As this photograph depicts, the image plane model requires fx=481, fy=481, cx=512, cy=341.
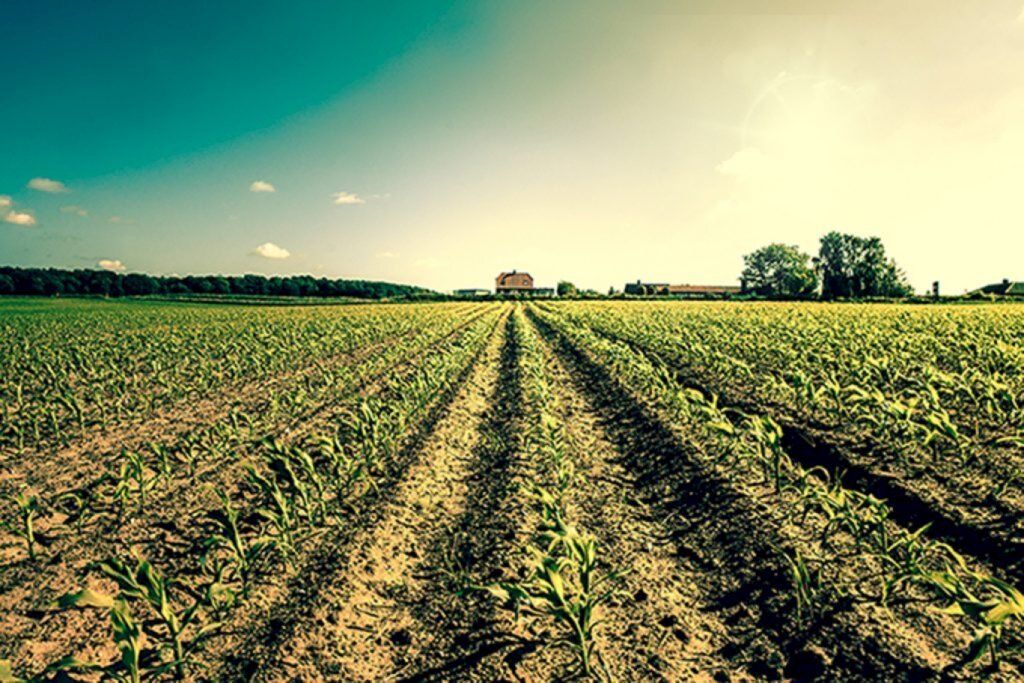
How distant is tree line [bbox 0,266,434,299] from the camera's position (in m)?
87.8

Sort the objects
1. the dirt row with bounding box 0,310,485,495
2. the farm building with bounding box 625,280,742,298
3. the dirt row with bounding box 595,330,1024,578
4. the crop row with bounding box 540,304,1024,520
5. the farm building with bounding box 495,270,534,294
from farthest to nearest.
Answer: the farm building with bounding box 495,270,534,294 → the farm building with bounding box 625,280,742,298 → the dirt row with bounding box 0,310,485,495 → the crop row with bounding box 540,304,1024,520 → the dirt row with bounding box 595,330,1024,578

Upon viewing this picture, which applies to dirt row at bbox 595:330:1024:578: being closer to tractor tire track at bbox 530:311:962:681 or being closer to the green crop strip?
tractor tire track at bbox 530:311:962:681

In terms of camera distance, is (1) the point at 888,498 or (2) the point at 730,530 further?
(1) the point at 888,498

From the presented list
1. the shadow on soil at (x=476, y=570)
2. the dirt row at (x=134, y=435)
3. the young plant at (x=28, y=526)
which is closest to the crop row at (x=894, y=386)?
→ the shadow on soil at (x=476, y=570)

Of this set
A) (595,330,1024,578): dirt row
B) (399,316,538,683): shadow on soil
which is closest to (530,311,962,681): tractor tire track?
(595,330,1024,578): dirt row

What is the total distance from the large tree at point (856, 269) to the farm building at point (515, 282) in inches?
2539

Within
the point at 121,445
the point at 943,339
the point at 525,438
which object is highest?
the point at 943,339

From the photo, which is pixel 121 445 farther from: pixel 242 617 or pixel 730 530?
pixel 730 530

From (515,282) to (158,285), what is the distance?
7816cm

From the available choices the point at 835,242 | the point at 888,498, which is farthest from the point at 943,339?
the point at 835,242

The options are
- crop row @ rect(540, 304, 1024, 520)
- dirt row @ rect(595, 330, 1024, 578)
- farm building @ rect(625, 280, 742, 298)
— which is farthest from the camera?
farm building @ rect(625, 280, 742, 298)

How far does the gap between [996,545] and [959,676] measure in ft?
7.10

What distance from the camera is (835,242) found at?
3974 inches

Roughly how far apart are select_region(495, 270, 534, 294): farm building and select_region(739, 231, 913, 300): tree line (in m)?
52.5
